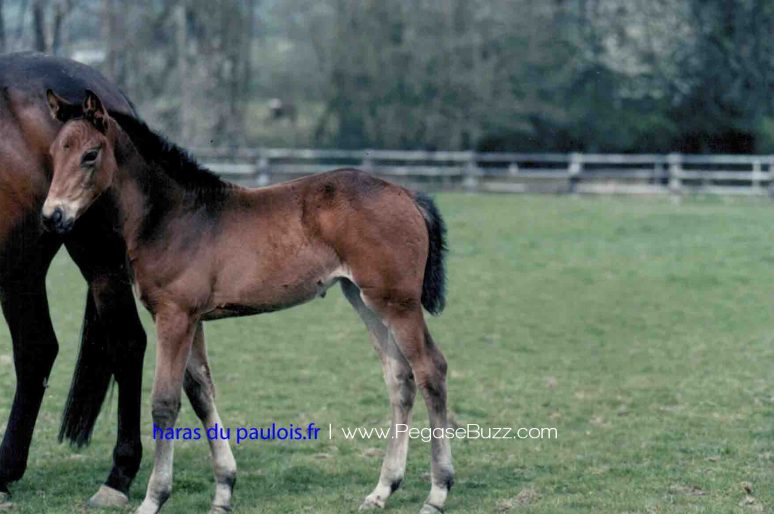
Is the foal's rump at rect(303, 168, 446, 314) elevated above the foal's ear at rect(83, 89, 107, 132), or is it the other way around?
the foal's ear at rect(83, 89, 107, 132)

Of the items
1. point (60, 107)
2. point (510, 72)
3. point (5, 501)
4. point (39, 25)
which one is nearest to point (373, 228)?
point (60, 107)

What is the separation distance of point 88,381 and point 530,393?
345cm

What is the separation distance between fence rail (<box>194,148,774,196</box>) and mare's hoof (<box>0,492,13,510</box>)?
64.9 ft

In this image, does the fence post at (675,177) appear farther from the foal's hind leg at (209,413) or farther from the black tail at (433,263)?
the foal's hind leg at (209,413)

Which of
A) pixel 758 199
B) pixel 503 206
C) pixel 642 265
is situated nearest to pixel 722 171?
pixel 758 199

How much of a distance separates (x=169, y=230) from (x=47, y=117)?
102 cm

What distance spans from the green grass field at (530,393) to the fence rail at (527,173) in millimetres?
10079

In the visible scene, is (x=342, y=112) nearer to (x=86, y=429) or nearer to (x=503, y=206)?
(x=503, y=206)

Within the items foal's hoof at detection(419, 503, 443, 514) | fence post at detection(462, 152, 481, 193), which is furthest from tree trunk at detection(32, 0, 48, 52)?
foal's hoof at detection(419, 503, 443, 514)

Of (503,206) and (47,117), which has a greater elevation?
(47,117)

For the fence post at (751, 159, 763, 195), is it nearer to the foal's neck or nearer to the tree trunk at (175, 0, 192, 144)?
the tree trunk at (175, 0, 192, 144)

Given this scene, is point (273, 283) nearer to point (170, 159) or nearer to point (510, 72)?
point (170, 159)

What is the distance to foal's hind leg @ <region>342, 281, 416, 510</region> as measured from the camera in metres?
5.21

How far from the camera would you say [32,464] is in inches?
241
